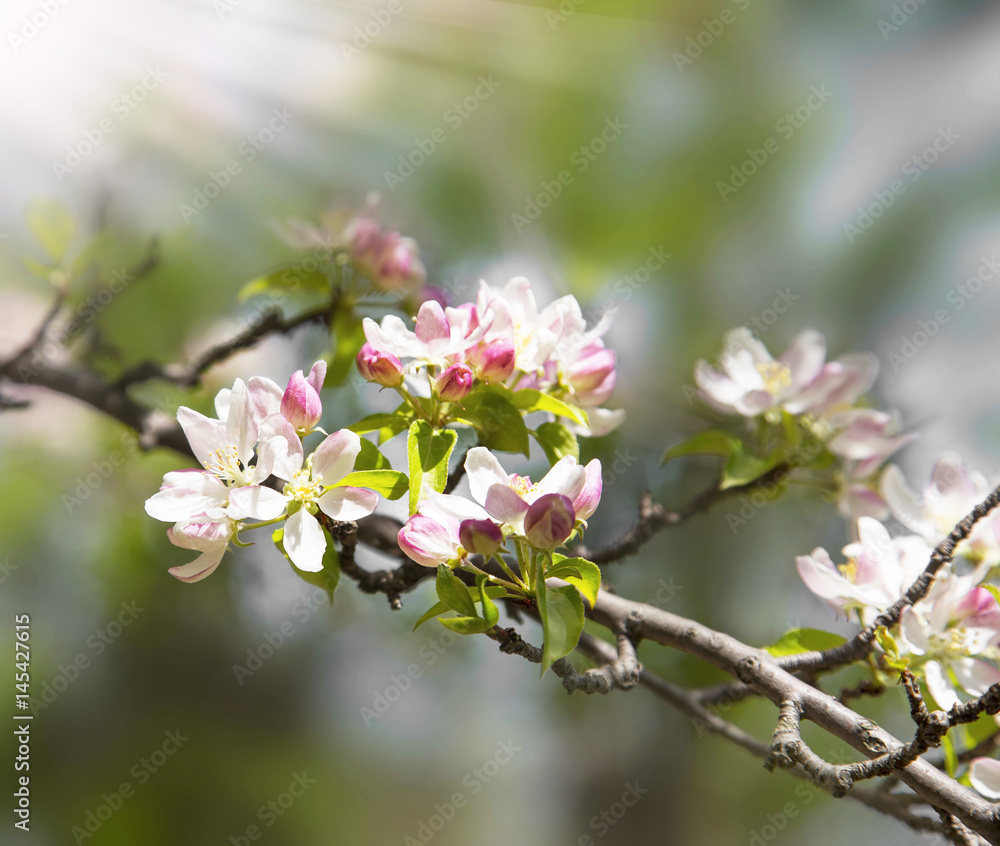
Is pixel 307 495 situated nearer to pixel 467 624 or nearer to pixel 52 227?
pixel 467 624

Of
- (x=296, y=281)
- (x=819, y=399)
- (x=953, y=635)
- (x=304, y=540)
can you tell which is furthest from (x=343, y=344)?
(x=953, y=635)

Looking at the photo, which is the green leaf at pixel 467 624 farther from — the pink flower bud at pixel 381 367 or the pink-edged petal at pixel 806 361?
the pink-edged petal at pixel 806 361

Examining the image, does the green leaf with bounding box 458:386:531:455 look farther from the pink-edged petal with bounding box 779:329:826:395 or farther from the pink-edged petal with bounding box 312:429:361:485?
the pink-edged petal with bounding box 779:329:826:395

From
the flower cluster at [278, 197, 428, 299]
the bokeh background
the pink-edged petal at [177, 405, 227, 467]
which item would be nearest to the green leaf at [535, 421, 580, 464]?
the pink-edged petal at [177, 405, 227, 467]

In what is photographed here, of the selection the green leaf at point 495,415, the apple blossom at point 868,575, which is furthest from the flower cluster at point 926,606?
the green leaf at point 495,415

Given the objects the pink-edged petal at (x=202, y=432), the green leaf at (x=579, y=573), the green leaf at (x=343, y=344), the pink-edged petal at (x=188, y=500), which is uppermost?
the green leaf at (x=579, y=573)

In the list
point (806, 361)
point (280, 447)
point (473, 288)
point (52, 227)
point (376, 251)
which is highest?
point (806, 361)
